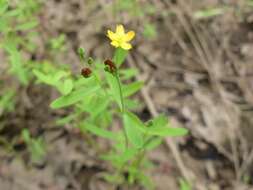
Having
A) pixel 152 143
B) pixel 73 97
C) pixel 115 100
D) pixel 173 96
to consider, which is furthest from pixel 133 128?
pixel 173 96

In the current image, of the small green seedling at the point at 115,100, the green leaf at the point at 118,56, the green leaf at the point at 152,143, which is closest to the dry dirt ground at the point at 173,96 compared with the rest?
the small green seedling at the point at 115,100

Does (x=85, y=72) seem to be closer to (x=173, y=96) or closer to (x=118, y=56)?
(x=118, y=56)

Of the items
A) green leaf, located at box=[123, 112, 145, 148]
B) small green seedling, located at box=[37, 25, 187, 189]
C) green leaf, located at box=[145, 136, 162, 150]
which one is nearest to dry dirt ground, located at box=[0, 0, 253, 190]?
small green seedling, located at box=[37, 25, 187, 189]

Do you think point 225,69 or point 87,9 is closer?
point 225,69

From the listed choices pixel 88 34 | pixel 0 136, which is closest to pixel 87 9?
pixel 88 34

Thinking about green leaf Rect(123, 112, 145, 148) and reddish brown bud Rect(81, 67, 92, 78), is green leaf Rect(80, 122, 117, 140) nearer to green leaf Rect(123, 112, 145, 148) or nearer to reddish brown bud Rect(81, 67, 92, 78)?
green leaf Rect(123, 112, 145, 148)

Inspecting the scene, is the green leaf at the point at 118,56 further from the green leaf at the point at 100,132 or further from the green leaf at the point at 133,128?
the green leaf at the point at 100,132

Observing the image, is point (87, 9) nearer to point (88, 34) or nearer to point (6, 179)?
point (88, 34)
